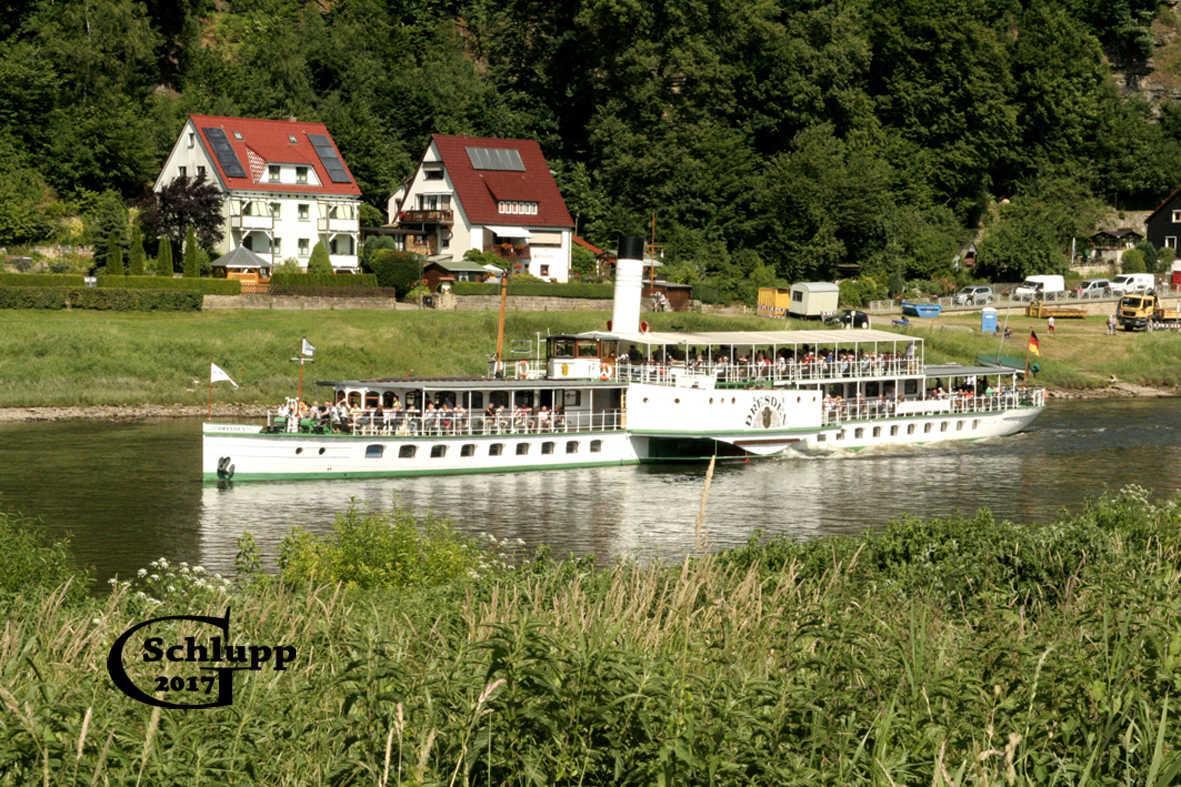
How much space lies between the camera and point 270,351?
236ft

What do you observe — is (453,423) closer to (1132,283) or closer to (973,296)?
(973,296)

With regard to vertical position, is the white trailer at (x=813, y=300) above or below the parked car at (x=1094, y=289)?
below

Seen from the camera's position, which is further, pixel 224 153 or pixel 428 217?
pixel 428 217

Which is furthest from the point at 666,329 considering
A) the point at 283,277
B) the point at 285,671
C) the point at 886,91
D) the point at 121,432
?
the point at 285,671

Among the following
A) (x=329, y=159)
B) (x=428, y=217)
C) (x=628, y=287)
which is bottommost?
(x=628, y=287)

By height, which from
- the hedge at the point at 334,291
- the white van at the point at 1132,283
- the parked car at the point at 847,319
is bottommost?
the parked car at the point at 847,319

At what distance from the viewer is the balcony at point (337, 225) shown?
310 feet

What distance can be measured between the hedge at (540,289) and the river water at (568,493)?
24367 millimetres

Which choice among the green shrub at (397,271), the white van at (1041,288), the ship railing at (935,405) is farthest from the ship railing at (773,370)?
the white van at (1041,288)

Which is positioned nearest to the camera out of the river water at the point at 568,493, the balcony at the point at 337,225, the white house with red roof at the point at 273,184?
the river water at the point at 568,493

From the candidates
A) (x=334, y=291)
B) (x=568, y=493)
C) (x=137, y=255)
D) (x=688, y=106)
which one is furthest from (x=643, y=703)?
(x=688, y=106)

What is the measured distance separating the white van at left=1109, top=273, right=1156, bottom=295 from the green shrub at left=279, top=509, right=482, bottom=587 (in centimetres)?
8540

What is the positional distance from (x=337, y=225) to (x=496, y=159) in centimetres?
1361

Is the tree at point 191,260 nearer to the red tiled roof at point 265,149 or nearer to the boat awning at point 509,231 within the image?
the red tiled roof at point 265,149
